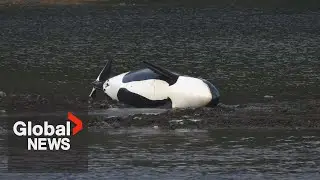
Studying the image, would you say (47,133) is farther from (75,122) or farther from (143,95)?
(143,95)

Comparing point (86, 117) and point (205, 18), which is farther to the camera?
point (205, 18)

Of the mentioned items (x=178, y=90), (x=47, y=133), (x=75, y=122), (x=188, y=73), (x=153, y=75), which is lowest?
(x=47, y=133)

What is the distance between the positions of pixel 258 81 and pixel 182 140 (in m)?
15.5

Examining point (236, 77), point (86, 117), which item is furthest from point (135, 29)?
point (86, 117)

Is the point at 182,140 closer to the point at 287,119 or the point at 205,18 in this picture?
the point at 287,119

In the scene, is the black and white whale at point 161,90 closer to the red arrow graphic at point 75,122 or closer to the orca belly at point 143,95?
the orca belly at point 143,95

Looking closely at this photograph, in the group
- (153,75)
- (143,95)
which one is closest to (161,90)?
(143,95)

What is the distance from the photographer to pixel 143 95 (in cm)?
3347

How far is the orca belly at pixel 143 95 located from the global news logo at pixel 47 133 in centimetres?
287

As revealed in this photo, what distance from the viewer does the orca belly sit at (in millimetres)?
33125

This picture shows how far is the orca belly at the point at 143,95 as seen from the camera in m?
33.1

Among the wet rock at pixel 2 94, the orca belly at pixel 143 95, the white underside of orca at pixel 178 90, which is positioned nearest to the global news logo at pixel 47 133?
the orca belly at pixel 143 95

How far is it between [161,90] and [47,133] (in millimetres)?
6060

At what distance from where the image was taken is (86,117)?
103 feet
